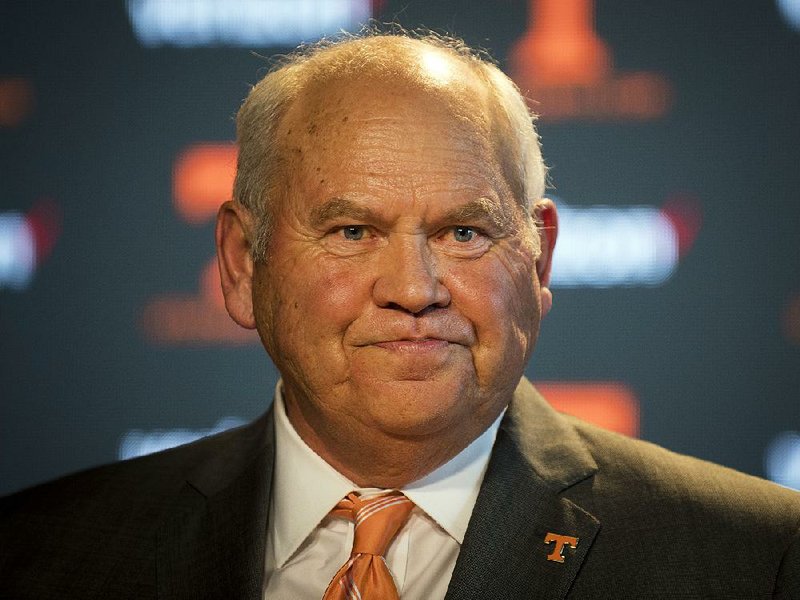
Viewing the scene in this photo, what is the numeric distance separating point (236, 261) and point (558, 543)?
0.95 metres

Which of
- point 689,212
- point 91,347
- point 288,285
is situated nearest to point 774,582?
point 288,285

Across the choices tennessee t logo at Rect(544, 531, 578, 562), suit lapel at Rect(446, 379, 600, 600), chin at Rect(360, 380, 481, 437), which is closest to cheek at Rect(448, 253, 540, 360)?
chin at Rect(360, 380, 481, 437)

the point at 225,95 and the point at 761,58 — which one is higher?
the point at 761,58

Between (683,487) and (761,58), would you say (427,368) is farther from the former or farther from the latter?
(761,58)

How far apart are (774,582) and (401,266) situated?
94 cm

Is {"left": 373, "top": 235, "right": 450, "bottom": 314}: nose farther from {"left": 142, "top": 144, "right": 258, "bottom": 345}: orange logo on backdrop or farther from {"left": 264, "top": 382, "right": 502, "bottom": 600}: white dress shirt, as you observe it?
{"left": 142, "top": 144, "right": 258, "bottom": 345}: orange logo on backdrop

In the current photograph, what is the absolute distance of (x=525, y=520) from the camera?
256cm

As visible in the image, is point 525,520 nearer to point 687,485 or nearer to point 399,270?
point 687,485

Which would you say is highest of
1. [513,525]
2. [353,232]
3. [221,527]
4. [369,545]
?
[353,232]

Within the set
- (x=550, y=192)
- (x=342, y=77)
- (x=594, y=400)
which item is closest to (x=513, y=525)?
(x=342, y=77)

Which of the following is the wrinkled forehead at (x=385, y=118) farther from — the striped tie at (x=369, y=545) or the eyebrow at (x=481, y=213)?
the striped tie at (x=369, y=545)

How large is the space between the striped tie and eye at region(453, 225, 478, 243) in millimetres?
550

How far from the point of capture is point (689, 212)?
3936mm

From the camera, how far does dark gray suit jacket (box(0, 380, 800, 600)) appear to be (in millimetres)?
2480
